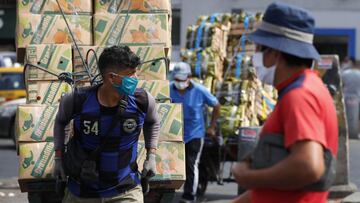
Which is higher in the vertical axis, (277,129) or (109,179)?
(277,129)

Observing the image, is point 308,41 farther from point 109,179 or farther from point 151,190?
point 151,190

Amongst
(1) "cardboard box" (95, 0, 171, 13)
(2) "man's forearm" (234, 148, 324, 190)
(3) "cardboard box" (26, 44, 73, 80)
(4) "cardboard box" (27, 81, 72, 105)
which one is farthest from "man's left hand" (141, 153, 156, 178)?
(2) "man's forearm" (234, 148, 324, 190)

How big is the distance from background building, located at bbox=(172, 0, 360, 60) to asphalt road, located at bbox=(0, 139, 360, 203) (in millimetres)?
13468

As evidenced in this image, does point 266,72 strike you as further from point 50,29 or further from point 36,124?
point 50,29

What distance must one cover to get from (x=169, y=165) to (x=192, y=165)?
3610 millimetres

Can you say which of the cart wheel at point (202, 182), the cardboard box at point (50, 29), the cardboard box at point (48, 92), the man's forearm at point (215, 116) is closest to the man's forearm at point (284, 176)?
the cardboard box at point (48, 92)

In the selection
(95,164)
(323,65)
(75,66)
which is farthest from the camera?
(323,65)

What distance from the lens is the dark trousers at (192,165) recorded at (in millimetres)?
10578

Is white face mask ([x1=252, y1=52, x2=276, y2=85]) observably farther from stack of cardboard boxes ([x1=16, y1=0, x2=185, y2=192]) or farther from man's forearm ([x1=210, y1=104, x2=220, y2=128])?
man's forearm ([x1=210, y1=104, x2=220, y2=128])

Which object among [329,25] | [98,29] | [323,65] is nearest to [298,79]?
[98,29]

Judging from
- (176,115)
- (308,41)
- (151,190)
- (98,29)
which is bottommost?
(151,190)

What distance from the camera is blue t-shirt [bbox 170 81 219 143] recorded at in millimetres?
10547

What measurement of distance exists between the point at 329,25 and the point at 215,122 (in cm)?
2074

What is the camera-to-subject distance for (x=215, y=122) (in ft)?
36.0
